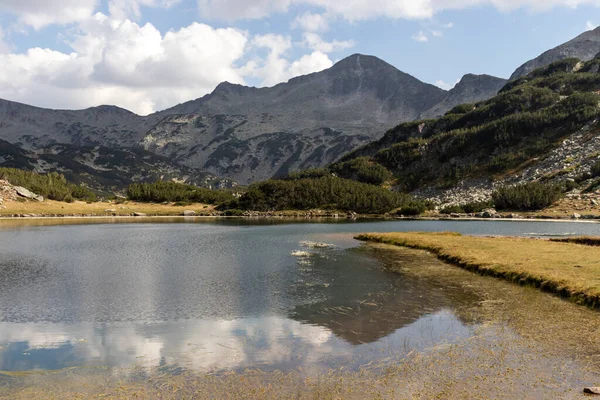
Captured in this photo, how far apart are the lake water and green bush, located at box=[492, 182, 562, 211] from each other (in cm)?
13740

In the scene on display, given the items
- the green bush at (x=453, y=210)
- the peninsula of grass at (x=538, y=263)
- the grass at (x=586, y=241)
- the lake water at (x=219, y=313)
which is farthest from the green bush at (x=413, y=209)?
the lake water at (x=219, y=313)

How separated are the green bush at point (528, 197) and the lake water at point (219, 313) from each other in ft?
451

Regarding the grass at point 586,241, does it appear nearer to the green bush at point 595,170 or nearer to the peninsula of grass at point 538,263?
the peninsula of grass at point 538,263

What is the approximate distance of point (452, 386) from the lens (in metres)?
17.4

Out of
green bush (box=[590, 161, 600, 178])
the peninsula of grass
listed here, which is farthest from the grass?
green bush (box=[590, 161, 600, 178])

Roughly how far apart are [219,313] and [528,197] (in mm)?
170019

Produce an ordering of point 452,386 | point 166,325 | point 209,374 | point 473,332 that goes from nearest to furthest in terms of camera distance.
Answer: point 452,386
point 209,374
point 473,332
point 166,325

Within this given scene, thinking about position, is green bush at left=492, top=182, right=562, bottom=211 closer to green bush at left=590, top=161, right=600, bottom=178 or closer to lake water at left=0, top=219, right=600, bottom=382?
green bush at left=590, top=161, right=600, bottom=178

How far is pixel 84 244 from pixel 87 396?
237 ft

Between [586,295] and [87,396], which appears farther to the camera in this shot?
[586,295]

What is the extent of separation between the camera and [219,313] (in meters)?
31.7

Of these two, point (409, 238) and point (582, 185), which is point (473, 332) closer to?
point (409, 238)

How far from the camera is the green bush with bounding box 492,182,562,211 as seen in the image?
168 metres

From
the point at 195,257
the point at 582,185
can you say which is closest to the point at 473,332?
the point at 195,257
